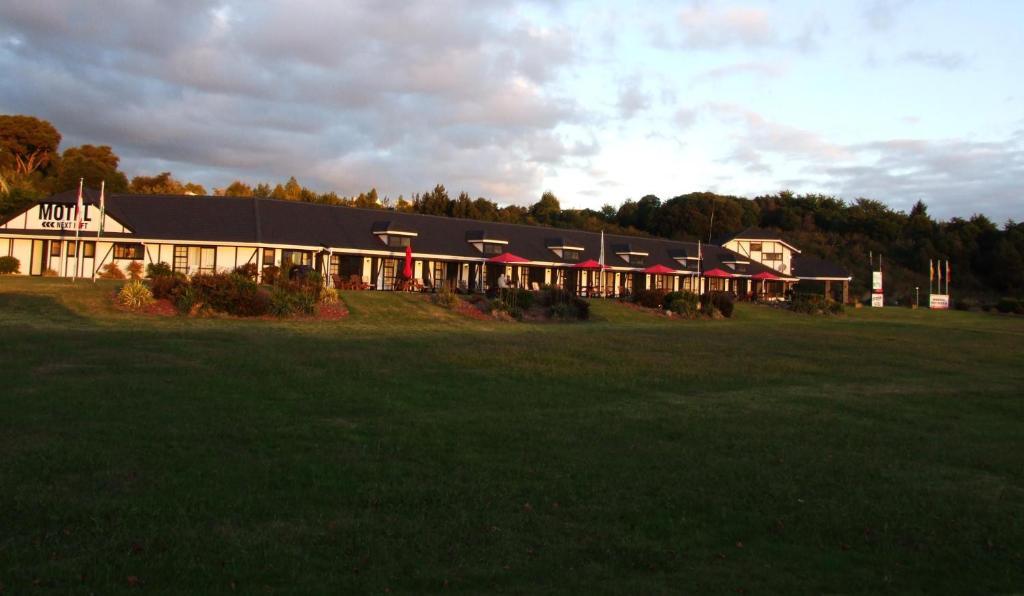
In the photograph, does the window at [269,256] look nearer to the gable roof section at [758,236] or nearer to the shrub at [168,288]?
the shrub at [168,288]

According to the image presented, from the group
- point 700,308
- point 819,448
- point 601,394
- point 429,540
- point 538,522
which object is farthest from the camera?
point 700,308

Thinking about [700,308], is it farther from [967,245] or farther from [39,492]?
[967,245]

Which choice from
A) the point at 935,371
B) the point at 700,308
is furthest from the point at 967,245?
the point at 935,371

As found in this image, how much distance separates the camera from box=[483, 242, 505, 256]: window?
4713 cm

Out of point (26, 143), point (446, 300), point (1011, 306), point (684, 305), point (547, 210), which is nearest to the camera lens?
point (446, 300)

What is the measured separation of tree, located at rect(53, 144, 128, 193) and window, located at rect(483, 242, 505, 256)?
25.2m

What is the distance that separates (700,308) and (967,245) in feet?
193

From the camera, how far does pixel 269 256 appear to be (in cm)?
3975

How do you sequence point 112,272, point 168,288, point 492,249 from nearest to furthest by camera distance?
1. point 168,288
2. point 112,272
3. point 492,249

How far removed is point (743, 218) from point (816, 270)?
98.3ft

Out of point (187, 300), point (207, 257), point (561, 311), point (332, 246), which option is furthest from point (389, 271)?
point (187, 300)

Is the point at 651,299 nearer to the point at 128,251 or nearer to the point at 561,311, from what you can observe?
the point at 561,311

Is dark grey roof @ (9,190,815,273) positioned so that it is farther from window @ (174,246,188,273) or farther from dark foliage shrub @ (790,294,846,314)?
dark foliage shrub @ (790,294,846,314)

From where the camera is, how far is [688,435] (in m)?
9.79
